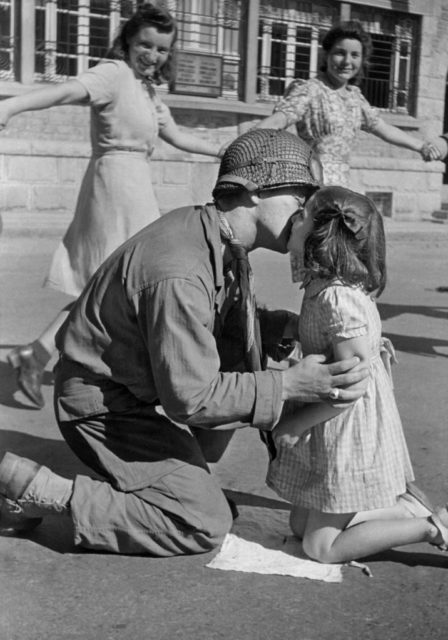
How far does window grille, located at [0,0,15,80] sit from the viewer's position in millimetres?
15281

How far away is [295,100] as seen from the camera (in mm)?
6258

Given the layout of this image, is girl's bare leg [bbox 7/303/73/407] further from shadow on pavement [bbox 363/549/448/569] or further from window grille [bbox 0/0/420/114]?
window grille [bbox 0/0/420/114]

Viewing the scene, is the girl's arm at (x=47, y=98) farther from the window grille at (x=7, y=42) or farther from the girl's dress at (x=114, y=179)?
the window grille at (x=7, y=42)

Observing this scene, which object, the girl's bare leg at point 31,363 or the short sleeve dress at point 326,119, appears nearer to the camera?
the girl's bare leg at point 31,363

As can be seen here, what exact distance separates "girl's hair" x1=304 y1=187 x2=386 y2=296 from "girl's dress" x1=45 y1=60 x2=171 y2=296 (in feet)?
7.62

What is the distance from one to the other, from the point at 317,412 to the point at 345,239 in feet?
1.70

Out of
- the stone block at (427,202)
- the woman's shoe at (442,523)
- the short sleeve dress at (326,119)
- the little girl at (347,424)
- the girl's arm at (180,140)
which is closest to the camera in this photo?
the little girl at (347,424)

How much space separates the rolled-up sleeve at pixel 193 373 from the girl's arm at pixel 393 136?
365cm

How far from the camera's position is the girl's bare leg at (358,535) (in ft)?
11.4

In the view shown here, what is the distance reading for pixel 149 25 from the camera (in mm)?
5480

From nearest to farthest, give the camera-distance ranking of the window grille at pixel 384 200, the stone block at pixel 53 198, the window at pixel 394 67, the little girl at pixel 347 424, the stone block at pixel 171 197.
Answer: the little girl at pixel 347 424 → the stone block at pixel 53 198 → the stone block at pixel 171 197 → the window grille at pixel 384 200 → the window at pixel 394 67

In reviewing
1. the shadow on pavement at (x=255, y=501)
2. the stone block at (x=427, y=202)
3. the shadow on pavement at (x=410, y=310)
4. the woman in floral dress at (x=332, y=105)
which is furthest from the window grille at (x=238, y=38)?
the shadow on pavement at (x=255, y=501)

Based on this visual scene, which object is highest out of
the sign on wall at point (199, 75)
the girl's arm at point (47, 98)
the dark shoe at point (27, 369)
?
the sign on wall at point (199, 75)

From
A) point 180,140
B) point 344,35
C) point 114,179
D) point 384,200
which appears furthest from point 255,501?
point 384,200
